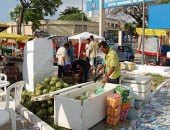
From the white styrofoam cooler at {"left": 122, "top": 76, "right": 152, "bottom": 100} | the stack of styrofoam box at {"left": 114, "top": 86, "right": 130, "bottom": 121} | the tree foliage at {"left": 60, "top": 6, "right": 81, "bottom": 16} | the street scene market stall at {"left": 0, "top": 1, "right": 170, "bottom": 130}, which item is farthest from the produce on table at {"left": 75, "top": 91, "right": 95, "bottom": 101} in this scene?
the tree foliage at {"left": 60, "top": 6, "right": 81, "bottom": 16}

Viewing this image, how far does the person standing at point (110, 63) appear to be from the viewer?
692cm

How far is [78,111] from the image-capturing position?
18.1 ft

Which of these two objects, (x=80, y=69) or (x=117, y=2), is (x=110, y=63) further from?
(x=117, y=2)

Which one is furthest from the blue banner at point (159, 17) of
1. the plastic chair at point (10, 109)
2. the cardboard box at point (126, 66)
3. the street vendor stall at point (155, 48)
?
the plastic chair at point (10, 109)

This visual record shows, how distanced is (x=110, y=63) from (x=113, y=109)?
132 cm

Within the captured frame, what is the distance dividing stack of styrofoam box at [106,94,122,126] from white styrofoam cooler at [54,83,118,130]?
165 mm

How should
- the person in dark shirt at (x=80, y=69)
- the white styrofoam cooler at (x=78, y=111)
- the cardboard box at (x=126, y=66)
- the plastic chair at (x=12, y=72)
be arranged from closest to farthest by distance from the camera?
the white styrofoam cooler at (x=78, y=111) → the person in dark shirt at (x=80, y=69) → the plastic chair at (x=12, y=72) → the cardboard box at (x=126, y=66)

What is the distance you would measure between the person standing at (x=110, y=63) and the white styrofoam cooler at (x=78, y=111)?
2.50 ft

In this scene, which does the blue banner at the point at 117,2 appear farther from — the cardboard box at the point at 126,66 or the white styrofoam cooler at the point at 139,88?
the white styrofoam cooler at the point at 139,88

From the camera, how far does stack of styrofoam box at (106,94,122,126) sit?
6090 millimetres

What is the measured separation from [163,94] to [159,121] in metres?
3.14

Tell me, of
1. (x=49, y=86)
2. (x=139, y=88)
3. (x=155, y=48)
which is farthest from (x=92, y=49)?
(x=49, y=86)

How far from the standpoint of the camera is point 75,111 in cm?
559

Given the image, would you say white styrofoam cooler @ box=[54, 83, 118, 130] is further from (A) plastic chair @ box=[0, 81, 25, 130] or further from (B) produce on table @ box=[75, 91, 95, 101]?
(A) plastic chair @ box=[0, 81, 25, 130]
